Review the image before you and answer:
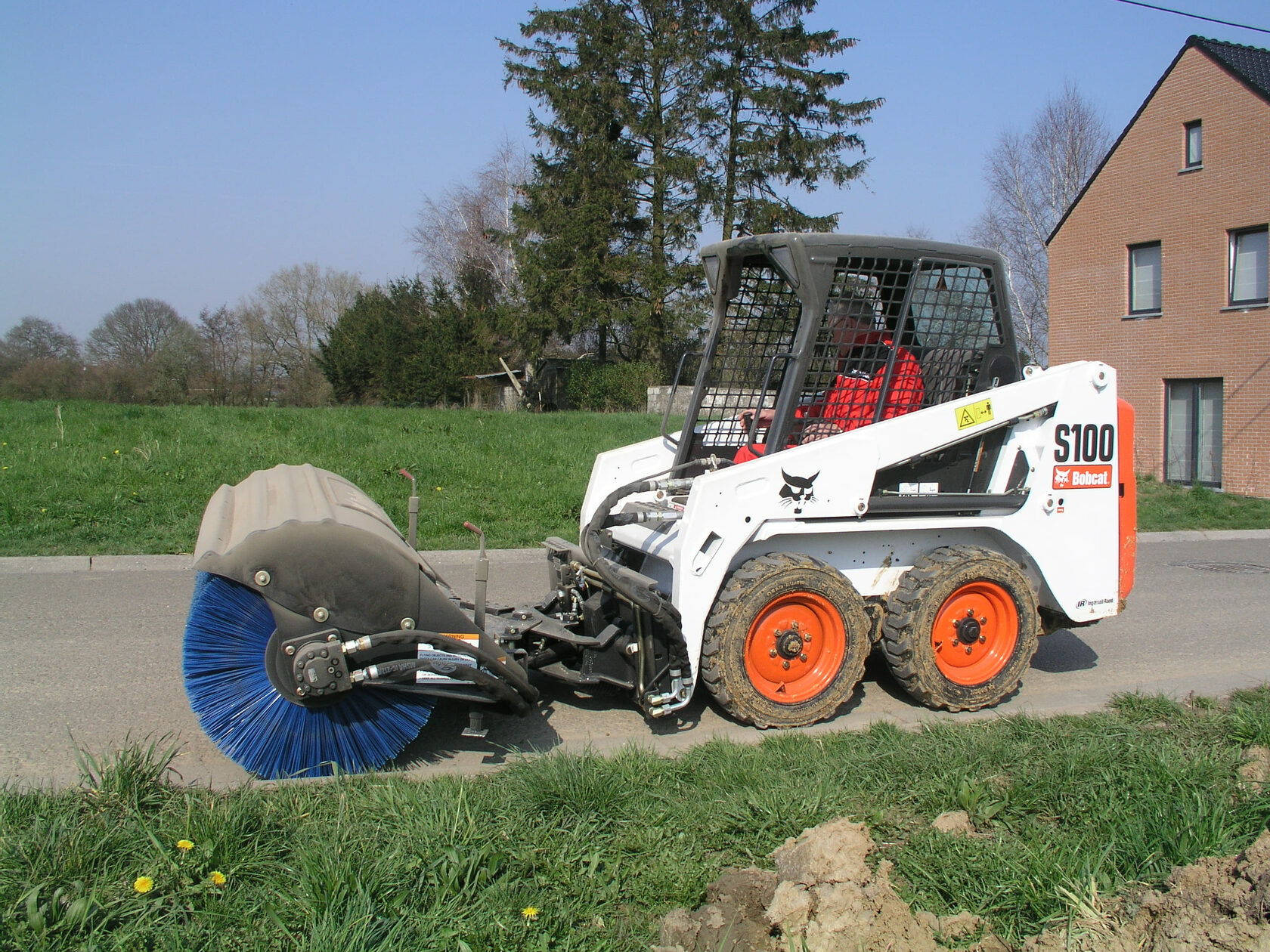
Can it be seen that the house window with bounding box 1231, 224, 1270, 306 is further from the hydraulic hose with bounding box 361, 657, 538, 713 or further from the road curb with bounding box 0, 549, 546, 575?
the hydraulic hose with bounding box 361, 657, 538, 713

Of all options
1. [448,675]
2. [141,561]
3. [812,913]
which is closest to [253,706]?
[448,675]

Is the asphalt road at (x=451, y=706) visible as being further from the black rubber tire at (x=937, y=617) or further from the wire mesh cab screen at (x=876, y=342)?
the wire mesh cab screen at (x=876, y=342)

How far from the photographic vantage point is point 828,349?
5.02 m

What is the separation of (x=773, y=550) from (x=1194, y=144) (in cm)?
2054

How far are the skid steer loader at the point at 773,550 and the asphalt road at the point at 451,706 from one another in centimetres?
31

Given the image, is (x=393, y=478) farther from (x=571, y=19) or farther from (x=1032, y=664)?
(x=571, y=19)

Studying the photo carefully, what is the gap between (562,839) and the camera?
3.22m

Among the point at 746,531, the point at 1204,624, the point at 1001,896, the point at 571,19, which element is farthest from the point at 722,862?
the point at 571,19

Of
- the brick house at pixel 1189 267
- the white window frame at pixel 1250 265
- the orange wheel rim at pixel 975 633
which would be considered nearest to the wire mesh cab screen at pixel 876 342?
the orange wheel rim at pixel 975 633

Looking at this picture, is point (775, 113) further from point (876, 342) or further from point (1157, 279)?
point (876, 342)

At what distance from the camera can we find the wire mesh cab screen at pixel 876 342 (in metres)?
5.02

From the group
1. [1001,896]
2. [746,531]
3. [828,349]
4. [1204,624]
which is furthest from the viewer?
[1204,624]

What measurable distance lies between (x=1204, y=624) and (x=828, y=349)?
442cm

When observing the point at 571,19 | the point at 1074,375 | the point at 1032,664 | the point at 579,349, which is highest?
the point at 571,19
